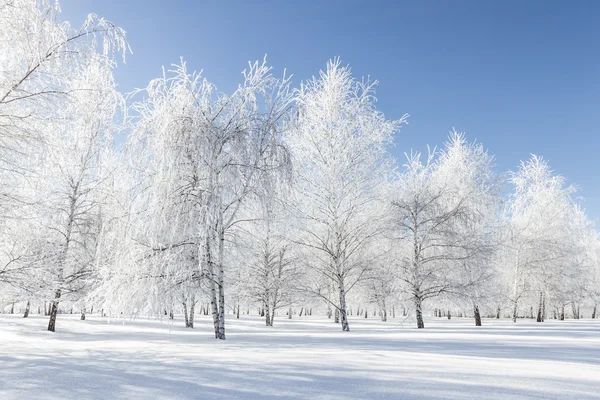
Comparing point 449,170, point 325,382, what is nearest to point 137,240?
point 325,382

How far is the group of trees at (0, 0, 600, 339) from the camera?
25.8 feet

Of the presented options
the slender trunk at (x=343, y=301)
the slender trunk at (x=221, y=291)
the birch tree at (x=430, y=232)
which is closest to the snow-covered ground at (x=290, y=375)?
the slender trunk at (x=221, y=291)

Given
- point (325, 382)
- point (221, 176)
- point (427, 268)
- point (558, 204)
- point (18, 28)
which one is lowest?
point (325, 382)

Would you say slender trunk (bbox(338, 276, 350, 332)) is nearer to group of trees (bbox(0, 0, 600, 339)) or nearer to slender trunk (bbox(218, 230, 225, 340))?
group of trees (bbox(0, 0, 600, 339))

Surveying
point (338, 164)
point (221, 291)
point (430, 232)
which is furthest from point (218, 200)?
point (430, 232)

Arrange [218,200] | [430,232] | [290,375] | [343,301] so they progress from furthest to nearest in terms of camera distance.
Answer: [430,232]
[343,301]
[218,200]
[290,375]

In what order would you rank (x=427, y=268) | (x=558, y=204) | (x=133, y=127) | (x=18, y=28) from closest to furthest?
(x=18, y=28)
(x=133, y=127)
(x=427, y=268)
(x=558, y=204)

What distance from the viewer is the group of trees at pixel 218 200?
786 centimetres

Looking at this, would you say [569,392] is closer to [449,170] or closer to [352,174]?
[352,174]

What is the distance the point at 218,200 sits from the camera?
10.8 metres

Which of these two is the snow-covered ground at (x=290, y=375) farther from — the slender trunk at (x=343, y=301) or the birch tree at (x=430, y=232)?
the birch tree at (x=430, y=232)

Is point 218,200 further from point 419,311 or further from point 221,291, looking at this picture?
point 419,311

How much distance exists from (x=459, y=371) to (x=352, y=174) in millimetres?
10350

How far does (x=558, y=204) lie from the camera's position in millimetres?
28141
